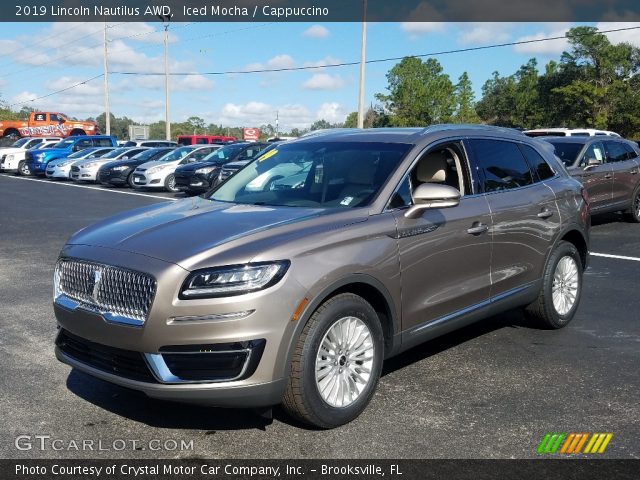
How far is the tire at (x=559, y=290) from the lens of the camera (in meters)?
5.98

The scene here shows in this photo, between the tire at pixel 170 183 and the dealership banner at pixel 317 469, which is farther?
the tire at pixel 170 183

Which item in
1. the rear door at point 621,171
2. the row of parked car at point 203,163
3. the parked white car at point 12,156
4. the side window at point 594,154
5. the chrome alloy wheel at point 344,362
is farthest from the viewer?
the parked white car at point 12,156

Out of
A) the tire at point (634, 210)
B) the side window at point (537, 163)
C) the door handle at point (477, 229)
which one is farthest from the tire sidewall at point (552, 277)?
the tire at point (634, 210)

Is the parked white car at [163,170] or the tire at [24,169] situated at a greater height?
the parked white car at [163,170]

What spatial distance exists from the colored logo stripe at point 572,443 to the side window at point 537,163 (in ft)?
Answer: 9.04

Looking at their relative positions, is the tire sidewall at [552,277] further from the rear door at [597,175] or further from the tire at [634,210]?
the tire at [634,210]

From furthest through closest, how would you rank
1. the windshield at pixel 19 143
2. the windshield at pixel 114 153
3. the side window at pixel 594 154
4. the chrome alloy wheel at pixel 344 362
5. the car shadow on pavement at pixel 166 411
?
the windshield at pixel 19 143, the windshield at pixel 114 153, the side window at pixel 594 154, the car shadow on pavement at pixel 166 411, the chrome alloy wheel at pixel 344 362

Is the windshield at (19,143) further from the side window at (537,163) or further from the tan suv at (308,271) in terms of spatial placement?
the side window at (537,163)

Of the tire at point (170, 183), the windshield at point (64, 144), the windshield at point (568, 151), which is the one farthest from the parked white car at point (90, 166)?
the windshield at point (568, 151)

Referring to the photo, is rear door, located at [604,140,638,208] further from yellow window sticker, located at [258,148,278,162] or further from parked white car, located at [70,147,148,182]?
parked white car, located at [70,147,148,182]

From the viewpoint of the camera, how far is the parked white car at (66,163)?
2856 cm

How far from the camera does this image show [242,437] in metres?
3.92

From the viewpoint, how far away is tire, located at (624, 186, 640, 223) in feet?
45.2

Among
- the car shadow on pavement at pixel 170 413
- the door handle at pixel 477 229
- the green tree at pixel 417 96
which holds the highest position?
the green tree at pixel 417 96
